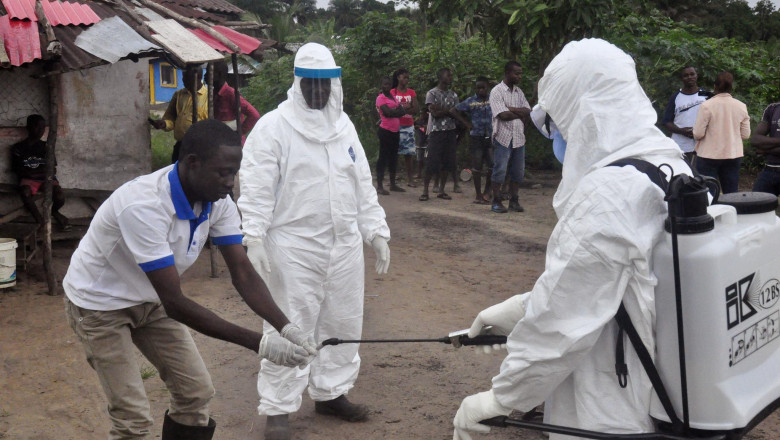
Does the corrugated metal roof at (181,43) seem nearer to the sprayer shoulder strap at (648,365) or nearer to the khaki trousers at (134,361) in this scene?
the khaki trousers at (134,361)

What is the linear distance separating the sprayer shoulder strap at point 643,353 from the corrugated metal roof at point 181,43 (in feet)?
16.3

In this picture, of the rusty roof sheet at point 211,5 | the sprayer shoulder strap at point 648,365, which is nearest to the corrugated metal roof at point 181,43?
the rusty roof sheet at point 211,5

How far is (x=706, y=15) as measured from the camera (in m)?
26.5

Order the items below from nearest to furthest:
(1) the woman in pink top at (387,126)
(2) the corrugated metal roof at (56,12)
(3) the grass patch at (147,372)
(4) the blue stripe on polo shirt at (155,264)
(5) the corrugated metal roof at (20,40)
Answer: (4) the blue stripe on polo shirt at (155,264)
(3) the grass patch at (147,372)
(5) the corrugated metal roof at (20,40)
(2) the corrugated metal roof at (56,12)
(1) the woman in pink top at (387,126)

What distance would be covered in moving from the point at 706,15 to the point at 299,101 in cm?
2530

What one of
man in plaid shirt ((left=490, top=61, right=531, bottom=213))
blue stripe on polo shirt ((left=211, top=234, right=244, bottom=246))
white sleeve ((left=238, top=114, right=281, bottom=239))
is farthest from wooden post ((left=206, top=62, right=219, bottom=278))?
blue stripe on polo shirt ((left=211, top=234, right=244, bottom=246))

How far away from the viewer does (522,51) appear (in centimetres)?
1234

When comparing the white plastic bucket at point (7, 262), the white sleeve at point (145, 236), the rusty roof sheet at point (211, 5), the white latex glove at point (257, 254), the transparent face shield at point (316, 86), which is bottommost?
the white plastic bucket at point (7, 262)

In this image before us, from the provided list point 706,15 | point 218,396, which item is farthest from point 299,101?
point 706,15

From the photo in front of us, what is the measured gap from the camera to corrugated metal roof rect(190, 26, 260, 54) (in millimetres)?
7633

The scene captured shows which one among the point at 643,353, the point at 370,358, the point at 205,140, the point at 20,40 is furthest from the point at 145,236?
the point at 20,40

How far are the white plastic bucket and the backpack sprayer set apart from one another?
5833 millimetres

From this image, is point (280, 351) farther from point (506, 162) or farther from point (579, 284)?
point (506, 162)

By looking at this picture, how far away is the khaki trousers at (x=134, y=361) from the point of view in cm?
319
